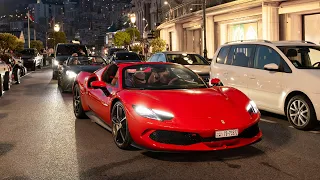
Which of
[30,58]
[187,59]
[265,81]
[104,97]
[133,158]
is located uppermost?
[30,58]

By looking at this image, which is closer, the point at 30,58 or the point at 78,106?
the point at 78,106

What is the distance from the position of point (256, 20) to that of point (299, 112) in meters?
23.0

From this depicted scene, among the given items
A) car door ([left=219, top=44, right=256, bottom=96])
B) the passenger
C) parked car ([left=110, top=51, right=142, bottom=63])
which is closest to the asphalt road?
the passenger

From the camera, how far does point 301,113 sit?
812cm

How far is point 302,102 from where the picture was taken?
809cm

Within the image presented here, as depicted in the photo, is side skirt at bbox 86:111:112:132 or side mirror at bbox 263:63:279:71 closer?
side skirt at bbox 86:111:112:132

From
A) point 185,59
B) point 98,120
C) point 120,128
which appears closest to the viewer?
point 120,128

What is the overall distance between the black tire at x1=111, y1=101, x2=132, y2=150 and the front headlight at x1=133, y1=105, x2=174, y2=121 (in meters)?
0.41

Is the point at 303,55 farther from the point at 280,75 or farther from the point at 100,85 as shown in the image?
the point at 100,85

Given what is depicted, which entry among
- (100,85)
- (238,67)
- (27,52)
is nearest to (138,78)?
(100,85)

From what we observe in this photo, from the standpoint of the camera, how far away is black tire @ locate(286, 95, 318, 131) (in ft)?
25.9

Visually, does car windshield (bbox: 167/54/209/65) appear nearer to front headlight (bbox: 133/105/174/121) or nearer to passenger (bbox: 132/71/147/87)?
passenger (bbox: 132/71/147/87)

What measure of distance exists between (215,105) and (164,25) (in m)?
45.7

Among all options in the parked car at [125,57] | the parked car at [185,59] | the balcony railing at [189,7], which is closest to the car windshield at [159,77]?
the parked car at [185,59]
